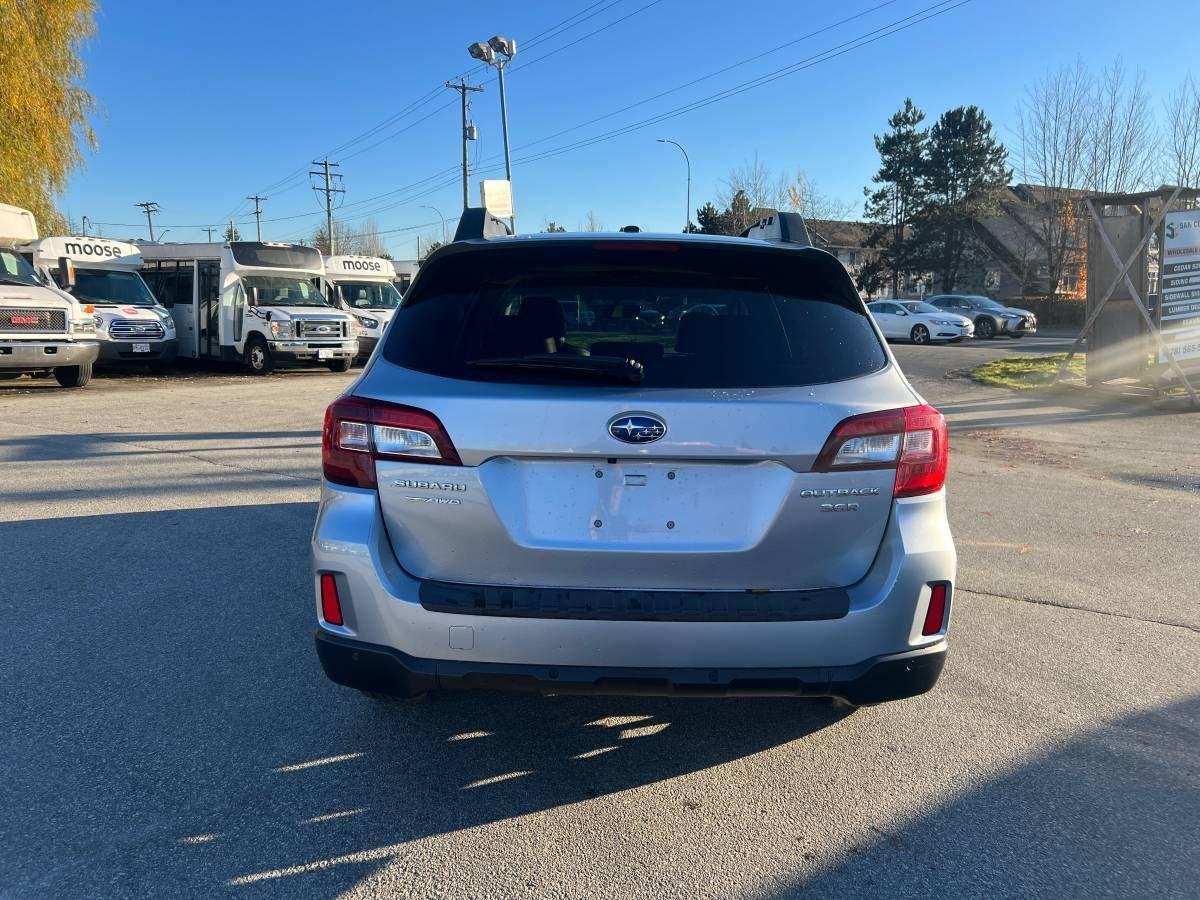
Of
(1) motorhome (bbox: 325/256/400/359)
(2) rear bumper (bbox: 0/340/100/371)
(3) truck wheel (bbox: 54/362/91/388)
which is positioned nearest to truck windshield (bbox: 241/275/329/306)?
(1) motorhome (bbox: 325/256/400/359)

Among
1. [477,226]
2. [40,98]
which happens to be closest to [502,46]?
[40,98]

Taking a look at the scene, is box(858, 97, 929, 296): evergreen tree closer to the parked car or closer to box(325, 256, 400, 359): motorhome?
the parked car

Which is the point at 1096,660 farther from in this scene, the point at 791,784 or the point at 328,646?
the point at 328,646

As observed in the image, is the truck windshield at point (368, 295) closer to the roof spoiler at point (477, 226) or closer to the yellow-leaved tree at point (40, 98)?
the yellow-leaved tree at point (40, 98)

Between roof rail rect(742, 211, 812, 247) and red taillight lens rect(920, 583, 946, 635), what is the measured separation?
1.37m

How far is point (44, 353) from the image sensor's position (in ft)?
49.4

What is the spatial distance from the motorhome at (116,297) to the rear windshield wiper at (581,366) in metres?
18.2

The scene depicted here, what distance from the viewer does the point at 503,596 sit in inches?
106

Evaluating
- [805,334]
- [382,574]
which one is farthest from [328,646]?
[805,334]

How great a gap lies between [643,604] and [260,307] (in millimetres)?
19063

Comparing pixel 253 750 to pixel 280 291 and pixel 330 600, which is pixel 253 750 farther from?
pixel 280 291

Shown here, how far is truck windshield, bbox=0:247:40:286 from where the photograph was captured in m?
15.1

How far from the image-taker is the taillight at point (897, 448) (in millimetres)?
2697

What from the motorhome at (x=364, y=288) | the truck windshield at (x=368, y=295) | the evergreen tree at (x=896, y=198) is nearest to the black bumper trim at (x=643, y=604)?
the motorhome at (x=364, y=288)
